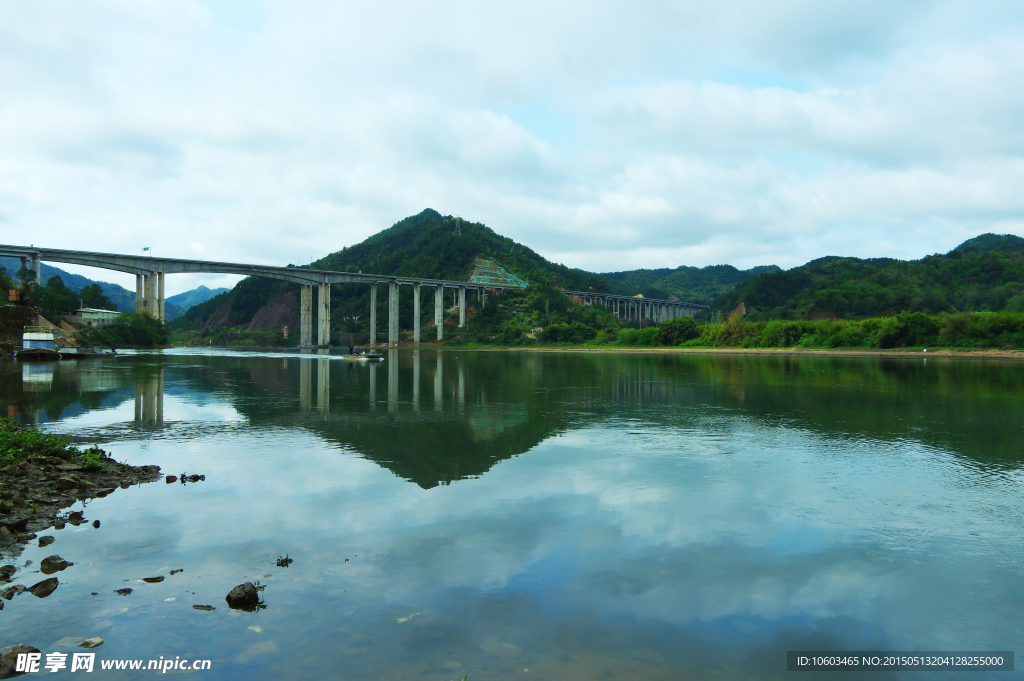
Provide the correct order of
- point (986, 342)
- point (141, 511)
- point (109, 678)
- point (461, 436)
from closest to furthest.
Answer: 1. point (109, 678)
2. point (141, 511)
3. point (461, 436)
4. point (986, 342)

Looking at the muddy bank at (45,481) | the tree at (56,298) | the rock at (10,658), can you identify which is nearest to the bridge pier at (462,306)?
the tree at (56,298)

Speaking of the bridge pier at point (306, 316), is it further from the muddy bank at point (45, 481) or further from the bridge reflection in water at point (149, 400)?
the muddy bank at point (45, 481)

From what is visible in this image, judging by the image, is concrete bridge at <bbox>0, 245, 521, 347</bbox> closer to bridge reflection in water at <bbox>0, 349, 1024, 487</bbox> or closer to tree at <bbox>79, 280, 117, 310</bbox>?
tree at <bbox>79, 280, 117, 310</bbox>

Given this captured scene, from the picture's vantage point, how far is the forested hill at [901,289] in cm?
11431

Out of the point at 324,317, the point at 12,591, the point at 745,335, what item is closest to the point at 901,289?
the point at 745,335

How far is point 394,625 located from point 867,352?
301 feet

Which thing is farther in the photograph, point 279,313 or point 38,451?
point 279,313

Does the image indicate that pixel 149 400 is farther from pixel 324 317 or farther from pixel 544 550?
pixel 324 317

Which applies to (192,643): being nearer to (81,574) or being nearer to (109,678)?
(109,678)

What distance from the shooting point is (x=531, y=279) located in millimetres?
191250

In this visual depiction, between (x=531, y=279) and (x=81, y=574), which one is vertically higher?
(x=531, y=279)

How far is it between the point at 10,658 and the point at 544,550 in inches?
241

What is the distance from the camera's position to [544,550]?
28.6ft

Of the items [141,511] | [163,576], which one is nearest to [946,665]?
[163,576]
